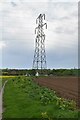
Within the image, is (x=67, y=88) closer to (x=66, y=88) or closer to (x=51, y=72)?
(x=66, y=88)

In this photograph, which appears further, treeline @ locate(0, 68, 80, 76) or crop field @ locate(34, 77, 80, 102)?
treeline @ locate(0, 68, 80, 76)

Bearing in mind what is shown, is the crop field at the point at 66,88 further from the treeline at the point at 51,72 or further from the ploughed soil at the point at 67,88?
the treeline at the point at 51,72

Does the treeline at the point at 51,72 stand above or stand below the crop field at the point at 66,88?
above

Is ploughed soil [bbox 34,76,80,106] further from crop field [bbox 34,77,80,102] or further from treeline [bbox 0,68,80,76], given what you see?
treeline [bbox 0,68,80,76]

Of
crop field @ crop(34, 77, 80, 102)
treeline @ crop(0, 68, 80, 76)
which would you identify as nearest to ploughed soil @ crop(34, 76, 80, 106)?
crop field @ crop(34, 77, 80, 102)

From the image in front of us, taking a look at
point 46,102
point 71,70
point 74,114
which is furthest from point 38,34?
point 74,114

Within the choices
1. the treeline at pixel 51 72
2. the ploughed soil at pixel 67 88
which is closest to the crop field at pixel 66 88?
the ploughed soil at pixel 67 88

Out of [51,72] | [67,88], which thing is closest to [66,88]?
[67,88]

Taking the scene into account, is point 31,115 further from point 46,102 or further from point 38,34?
point 38,34

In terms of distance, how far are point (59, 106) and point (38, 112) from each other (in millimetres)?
1231

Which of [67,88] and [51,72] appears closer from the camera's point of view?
[67,88]

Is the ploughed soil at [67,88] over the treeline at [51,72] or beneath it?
beneath

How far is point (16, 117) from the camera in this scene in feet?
54.2

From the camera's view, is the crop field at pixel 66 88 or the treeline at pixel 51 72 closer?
the crop field at pixel 66 88
